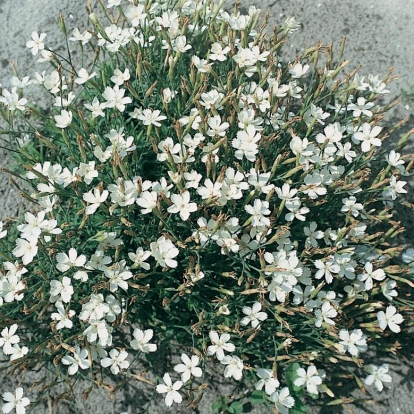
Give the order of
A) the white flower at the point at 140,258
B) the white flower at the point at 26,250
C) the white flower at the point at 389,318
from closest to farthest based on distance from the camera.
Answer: the white flower at the point at 26,250 → the white flower at the point at 140,258 → the white flower at the point at 389,318

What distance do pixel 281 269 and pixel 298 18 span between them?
2.61 m

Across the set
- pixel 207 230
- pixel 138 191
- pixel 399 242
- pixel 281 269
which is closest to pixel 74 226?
pixel 138 191

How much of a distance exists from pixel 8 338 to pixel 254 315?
1267mm

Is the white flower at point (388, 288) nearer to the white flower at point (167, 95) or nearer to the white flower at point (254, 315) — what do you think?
the white flower at point (254, 315)

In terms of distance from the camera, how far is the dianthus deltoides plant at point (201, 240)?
277 cm

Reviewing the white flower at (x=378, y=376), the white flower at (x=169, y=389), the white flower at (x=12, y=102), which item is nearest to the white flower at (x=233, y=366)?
the white flower at (x=169, y=389)

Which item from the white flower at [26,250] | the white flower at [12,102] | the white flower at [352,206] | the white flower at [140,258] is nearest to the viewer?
the white flower at [26,250]

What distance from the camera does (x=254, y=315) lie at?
288 cm

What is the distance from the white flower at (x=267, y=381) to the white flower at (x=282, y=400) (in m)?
0.03

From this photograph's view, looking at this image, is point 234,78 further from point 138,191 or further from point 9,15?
point 9,15

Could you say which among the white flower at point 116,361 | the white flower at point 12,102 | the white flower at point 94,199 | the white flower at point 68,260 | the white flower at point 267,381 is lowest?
the white flower at point 267,381

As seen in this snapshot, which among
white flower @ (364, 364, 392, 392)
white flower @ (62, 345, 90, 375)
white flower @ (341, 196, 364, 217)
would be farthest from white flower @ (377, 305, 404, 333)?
white flower @ (62, 345, 90, 375)

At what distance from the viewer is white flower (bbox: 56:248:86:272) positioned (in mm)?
2672

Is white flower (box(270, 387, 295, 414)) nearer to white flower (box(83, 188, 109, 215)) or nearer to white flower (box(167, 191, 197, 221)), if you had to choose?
white flower (box(167, 191, 197, 221))
